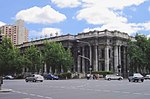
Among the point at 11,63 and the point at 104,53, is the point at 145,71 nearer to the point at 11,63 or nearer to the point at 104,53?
the point at 104,53

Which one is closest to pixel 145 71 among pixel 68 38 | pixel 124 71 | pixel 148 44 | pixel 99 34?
pixel 124 71

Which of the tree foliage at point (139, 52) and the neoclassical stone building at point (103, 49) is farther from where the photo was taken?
the neoclassical stone building at point (103, 49)

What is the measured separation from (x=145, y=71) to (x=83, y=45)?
22134mm

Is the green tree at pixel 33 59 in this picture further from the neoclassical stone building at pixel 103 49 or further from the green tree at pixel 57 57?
the neoclassical stone building at pixel 103 49

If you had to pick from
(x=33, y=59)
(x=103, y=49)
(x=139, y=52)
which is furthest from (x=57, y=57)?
(x=139, y=52)

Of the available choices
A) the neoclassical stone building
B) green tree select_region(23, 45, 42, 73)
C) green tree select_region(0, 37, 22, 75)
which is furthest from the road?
green tree select_region(23, 45, 42, 73)

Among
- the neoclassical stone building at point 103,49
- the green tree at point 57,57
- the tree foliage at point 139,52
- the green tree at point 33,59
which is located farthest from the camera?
the neoclassical stone building at point 103,49

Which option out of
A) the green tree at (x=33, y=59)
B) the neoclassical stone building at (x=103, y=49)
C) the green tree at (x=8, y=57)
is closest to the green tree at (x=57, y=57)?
the neoclassical stone building at (x=103, y=49)

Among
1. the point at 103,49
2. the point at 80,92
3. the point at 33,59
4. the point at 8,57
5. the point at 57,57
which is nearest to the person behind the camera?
the point at 80,92

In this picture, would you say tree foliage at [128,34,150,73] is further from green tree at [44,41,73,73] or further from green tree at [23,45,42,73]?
green tree at [23,45,42,73]

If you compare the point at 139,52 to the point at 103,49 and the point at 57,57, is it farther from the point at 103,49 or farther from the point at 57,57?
the point at 57,57

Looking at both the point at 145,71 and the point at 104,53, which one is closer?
A: the point at 104,53

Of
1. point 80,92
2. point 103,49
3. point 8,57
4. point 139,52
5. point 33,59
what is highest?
point 103,49

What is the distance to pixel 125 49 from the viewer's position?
11031 cm
